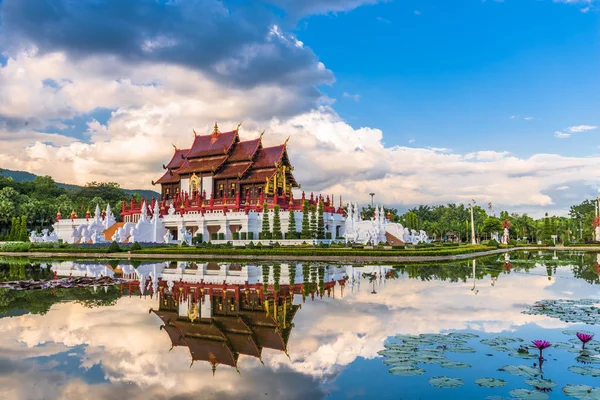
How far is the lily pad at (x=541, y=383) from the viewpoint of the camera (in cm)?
664

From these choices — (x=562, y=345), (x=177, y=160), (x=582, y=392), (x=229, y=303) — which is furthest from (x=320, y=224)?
(x=582, y=392)

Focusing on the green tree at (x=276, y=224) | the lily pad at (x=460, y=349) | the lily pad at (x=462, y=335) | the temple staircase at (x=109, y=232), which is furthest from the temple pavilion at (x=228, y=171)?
the lily pad at (x=460, y=349)

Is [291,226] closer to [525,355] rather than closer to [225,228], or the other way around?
[225,228]

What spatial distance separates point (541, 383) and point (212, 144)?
152 ft

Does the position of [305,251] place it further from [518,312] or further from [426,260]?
[518,312]

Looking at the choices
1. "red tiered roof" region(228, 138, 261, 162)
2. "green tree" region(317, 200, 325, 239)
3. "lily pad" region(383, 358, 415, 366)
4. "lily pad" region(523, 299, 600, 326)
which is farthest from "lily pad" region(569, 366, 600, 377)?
"red tiered roof" region(228, 138, 261, 162)

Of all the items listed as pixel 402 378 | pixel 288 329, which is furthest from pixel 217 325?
pixel 402 378

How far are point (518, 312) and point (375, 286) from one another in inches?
220

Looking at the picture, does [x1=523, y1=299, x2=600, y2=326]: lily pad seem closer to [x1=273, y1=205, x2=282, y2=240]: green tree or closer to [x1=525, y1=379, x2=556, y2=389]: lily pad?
[x1=525, y1=379, x2=556, y2=389]: lily pad

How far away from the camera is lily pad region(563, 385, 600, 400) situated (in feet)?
20.4

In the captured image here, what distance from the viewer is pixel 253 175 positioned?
150 ft

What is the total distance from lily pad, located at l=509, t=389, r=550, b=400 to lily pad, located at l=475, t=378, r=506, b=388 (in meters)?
0.28

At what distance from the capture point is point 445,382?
685 centimetres

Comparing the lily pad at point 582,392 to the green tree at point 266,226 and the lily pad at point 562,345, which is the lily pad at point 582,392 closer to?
the lily pad at point 562,345
